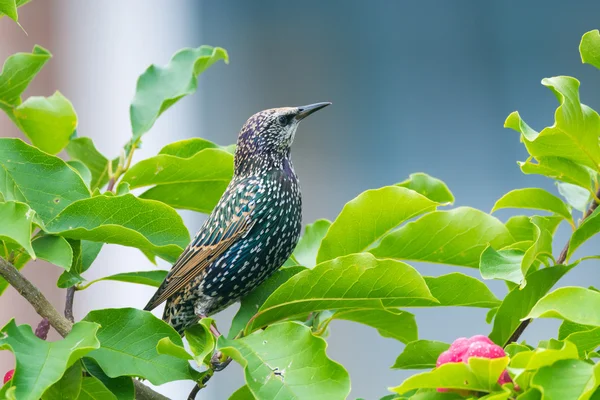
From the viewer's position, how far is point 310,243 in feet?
7.10

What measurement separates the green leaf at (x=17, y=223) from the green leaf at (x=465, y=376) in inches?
26.8

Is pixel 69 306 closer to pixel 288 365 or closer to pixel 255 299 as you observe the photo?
pixel 255 299

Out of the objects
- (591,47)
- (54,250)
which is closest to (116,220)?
(54,250)

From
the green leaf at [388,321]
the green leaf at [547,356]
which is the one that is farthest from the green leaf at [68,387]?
the green leaf at [547,356]

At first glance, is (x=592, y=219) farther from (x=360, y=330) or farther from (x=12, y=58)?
(x=360, y=330)

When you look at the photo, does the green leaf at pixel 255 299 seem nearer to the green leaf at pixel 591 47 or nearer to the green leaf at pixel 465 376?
the green leaf at pixel 465 376

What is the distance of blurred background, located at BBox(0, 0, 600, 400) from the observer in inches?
220

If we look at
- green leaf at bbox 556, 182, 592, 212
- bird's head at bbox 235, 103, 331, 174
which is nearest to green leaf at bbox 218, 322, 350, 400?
green leaf at bbox 556, 182, 592, 212

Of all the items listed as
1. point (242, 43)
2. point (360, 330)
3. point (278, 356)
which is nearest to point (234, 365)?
point (360, 330)

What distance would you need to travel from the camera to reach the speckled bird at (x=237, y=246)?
2.24 metres

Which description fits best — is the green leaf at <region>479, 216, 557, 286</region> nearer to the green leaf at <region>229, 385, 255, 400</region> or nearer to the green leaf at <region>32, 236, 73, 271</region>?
the green leaf at <region>229, 385, 255, 400</region>

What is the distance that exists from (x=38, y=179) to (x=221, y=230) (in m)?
0.63

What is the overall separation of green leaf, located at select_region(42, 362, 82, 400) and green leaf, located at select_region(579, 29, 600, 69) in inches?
43.0

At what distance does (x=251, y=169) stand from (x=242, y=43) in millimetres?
3842
